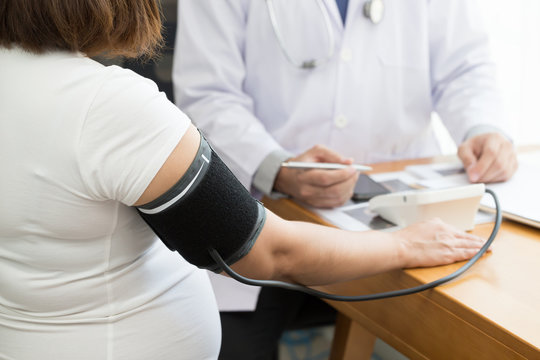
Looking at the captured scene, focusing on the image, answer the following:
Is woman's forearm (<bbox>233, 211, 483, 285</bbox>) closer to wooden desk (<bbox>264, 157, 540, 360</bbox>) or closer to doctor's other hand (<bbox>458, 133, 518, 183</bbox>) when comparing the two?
wooden desk (<bbox>264, 157, 540, 360</bbox>)

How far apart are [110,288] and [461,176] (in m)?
0.70

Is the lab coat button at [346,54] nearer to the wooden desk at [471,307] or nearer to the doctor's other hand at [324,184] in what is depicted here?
the doctor's other hand at [324,184]

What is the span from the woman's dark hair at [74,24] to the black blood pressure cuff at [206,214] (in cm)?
14

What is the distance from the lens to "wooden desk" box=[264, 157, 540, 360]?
1.89 ft

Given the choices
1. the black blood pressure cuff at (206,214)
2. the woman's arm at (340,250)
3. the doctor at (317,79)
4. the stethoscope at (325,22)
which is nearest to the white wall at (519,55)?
the doctor at (317,79)

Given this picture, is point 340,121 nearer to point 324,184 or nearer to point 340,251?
point 324,184

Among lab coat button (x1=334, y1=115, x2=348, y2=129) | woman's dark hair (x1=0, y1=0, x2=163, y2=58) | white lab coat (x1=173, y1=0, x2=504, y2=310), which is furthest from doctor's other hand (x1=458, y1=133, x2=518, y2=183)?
woman's dark hair (x1=0, y1=0, x2=163, y2=58)

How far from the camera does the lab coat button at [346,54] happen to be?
111cm

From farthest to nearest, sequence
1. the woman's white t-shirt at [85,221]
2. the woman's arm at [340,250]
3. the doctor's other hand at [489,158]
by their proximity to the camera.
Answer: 1. the doctor's other hand at [489,158]
2. the woman's arm at [340,250]
3. the woman's white t-shirt at [85,221]

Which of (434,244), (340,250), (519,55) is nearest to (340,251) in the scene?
(340,250)

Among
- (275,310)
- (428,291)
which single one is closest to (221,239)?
(428,291)

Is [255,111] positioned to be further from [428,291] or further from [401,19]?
[428,291]

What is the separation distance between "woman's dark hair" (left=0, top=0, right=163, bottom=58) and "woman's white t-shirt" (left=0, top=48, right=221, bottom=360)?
16 mm

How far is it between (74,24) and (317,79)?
67cm
